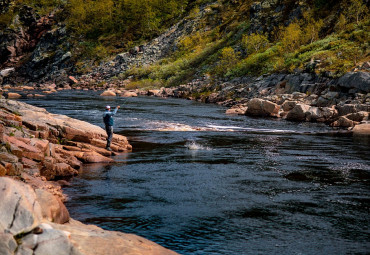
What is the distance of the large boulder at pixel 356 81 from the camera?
144ft

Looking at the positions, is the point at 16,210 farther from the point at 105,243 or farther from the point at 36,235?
the point at 105,243

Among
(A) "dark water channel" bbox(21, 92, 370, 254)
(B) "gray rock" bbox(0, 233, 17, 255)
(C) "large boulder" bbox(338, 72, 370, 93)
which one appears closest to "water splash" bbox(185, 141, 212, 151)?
(A) "dark water channel" bbox(21, 92, 370, 254)

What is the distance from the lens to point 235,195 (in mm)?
16562

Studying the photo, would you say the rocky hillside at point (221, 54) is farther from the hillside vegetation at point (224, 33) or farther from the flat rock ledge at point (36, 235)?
the flat rock ledge at point (36, 235)

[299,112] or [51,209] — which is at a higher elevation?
[299,112]

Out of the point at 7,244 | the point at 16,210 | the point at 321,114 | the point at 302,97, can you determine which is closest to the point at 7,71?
the point at 302,97

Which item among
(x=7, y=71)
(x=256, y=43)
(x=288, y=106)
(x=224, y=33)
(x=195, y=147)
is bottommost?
(x=195, y=147)

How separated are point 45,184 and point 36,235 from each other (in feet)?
28.4

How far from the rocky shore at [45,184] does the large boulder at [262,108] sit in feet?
83.2

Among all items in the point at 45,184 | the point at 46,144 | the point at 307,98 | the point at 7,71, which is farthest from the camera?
the point at 7,71

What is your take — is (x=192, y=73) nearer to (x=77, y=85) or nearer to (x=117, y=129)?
(x=77, y=85)

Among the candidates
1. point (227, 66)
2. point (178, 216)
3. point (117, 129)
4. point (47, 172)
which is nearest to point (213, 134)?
point (117, 129)

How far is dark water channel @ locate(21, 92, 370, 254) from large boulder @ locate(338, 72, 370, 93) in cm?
1535

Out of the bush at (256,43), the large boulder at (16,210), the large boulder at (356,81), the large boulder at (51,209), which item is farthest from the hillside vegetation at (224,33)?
the large boulder at (16,210)
